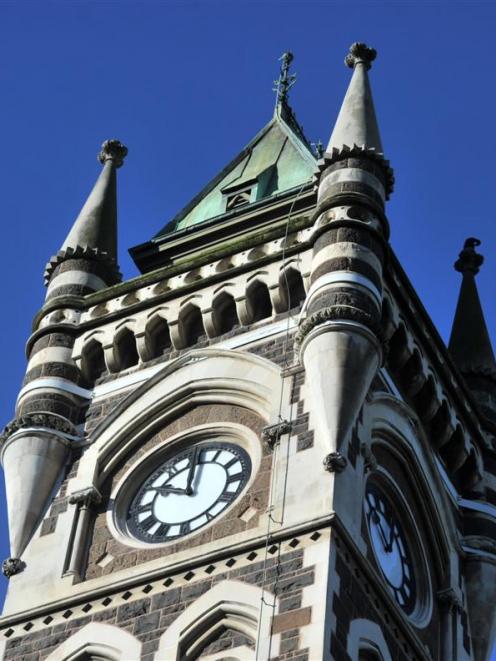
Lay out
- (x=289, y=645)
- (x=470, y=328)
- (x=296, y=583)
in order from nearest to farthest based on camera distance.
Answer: (x=289, y=645) → (x=296, y=583) → (x=470, y=328)

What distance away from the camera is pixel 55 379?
31.3m

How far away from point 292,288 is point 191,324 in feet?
5.60

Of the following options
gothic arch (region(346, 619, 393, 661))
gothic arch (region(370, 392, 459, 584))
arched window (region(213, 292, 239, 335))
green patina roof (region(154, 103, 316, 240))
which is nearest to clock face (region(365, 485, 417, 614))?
gothic arch (region(370, 392, 459, 584))

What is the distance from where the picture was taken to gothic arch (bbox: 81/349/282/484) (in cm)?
2952

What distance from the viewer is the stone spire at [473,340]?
34.8 metres

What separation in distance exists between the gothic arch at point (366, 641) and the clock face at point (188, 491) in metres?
2.79

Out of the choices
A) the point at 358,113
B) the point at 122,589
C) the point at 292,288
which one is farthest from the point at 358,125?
the point at 122,589

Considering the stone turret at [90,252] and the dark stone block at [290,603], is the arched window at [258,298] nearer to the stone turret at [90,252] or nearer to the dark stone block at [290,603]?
the stone turret at [90,252]

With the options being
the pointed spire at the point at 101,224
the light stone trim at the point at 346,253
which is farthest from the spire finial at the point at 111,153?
the light stone trim at the point at 346,253

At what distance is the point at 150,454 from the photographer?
2970 cm

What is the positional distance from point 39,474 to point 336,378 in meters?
4.43

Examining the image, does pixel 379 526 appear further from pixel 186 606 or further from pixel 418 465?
pixel 186 606

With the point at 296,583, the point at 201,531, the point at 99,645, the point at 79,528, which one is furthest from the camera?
the point at 79,528

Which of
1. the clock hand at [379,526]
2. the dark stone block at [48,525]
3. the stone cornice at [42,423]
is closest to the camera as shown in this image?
the clock hand at [379,526]
